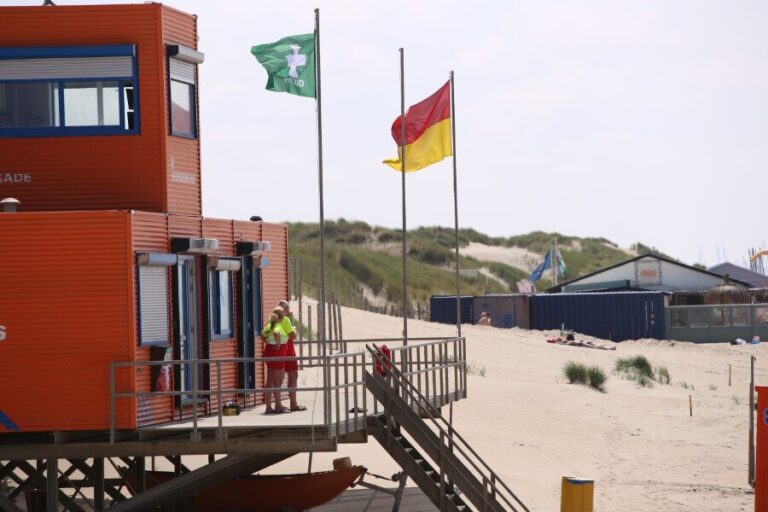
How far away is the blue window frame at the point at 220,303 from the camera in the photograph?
19.0 m

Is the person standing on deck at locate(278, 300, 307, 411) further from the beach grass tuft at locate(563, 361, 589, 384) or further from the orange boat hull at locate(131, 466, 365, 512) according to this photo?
the beach grass tuft at locate(563, 361, 589, 384)

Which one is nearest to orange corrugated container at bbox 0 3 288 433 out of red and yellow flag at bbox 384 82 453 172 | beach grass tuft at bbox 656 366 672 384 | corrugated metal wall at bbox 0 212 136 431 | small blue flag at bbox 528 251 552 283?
corrugated metal wall at bbox 0 212 136 431

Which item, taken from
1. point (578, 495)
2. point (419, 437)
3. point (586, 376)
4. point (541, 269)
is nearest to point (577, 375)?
point (586, 376)

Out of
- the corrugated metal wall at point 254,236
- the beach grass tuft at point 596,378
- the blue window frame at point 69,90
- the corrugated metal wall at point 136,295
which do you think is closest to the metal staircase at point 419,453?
the corrugated metal wall at point 136,295

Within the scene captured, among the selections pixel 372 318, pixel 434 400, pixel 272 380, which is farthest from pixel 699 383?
pixel 272 380

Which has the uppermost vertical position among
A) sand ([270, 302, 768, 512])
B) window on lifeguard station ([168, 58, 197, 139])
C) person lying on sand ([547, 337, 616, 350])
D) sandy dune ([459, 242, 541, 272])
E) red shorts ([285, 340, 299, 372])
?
window on lifeguard station ([168, 58, 197, 139])

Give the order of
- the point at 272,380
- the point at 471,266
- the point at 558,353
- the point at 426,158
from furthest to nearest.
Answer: the point at 471,266 → the point at 558,353 → the point at 426,158 → the point at 272,380

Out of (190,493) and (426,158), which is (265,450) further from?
(426,158)

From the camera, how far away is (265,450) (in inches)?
635

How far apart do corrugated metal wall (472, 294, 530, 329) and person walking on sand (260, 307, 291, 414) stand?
41.0 m

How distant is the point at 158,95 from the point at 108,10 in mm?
1393

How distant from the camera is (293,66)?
774 inches

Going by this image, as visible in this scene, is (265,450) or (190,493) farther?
(190,493)

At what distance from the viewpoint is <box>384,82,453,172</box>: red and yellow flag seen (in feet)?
82.1
